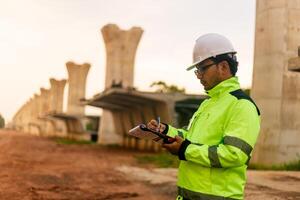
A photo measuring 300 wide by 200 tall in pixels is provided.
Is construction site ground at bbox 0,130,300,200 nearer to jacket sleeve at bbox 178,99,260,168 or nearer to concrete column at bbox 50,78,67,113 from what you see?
jacket sleeve at bbox 178,99,260,168

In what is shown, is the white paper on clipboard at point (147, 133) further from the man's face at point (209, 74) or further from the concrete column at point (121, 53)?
the concrete column at point (121, 53)

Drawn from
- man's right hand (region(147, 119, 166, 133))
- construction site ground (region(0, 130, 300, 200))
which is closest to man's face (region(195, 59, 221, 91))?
man's right hand (region(147, 119, 166, 133))

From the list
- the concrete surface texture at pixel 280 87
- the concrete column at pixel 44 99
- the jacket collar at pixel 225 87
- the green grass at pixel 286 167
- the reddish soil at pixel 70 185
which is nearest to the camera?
the jacket collar at pixel 225 87

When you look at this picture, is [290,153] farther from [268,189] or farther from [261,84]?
[268,189]

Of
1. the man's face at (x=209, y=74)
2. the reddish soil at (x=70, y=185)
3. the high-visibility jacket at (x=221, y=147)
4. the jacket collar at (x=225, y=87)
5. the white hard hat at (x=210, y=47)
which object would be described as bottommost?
the reddish soil at (x=70, y=185)

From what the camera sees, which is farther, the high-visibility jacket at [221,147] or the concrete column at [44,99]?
the concrete column at [44,99]

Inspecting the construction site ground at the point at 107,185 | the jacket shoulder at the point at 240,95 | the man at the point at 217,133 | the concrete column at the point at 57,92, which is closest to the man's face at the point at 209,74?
the man at the point at 217,133

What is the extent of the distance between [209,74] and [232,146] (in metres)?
0.52

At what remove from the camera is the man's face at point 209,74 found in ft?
10.6

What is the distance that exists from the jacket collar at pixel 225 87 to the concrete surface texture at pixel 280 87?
1239cm

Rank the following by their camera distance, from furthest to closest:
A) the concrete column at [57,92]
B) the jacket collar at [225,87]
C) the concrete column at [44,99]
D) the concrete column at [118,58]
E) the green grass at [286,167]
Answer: the concrete column at [44,99] < the concrete column at [57,92] < the concrete column at [118,58] < the green grass at [286,167] < the jacket collar at [225,87]

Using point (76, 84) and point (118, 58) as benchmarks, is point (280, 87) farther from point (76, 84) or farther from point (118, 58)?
point (76, 84)

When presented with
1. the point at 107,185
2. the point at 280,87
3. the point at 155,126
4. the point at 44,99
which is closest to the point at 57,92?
the point at 44,99

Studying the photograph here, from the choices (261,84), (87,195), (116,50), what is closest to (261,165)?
(261,84)
